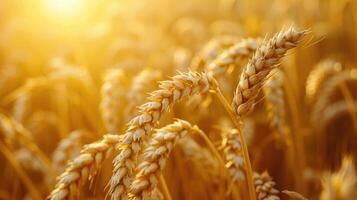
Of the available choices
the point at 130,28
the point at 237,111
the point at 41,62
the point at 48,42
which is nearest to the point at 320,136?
the point at 237,111

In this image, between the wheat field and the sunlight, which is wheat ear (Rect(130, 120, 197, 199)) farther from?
the sunlight

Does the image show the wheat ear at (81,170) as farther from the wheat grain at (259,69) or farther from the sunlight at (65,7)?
the sunlight at (65,7)

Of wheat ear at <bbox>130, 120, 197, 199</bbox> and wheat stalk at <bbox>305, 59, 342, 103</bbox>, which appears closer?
wheat ear at <bbox>130, 120, 197, 199</bbox>

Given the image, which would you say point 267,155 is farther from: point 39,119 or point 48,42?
point 48,42

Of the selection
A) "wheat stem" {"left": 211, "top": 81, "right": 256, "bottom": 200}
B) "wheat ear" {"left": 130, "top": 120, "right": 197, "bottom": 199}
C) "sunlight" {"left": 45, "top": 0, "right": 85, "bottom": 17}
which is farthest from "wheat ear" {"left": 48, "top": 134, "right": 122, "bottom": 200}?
"sunlight" {"left": 45, "top": 0, "right": 85, "bottom": 17}

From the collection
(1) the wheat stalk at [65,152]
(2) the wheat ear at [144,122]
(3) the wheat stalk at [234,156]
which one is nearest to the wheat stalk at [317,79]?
(3) the wheat stalk at [234,156]

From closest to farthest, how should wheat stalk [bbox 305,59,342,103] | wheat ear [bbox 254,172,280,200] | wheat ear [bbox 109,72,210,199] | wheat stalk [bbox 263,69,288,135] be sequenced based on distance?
wheat ear [bbox 109,72,210,199]
wheat ear [bbox 254,172,280,200]
wheat stalk [bbox 263,69,288,135]
wheat stalk [bbox 305,59,342,103]

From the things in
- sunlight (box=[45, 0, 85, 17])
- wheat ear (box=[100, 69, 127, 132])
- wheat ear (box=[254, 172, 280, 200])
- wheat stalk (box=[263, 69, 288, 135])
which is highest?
sunlight (box=[45, 0, 85, 17])
